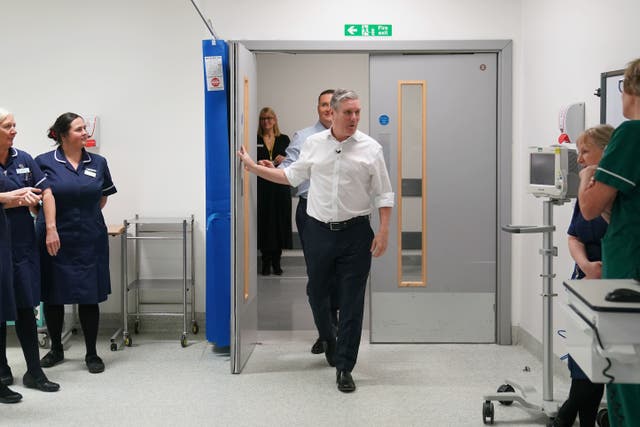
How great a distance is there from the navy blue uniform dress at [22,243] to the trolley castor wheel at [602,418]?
9.36 ft

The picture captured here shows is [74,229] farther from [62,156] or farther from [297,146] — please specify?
[297,146]

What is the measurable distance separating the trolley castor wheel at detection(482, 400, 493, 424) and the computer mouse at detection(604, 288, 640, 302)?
1.61 m

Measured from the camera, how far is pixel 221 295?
16.3ft

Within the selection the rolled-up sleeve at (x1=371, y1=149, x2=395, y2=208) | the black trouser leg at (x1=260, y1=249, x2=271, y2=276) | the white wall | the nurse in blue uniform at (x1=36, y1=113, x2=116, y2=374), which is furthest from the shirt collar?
the black trouser leg at (x1=260, y1=249, x2=271, y2=276)

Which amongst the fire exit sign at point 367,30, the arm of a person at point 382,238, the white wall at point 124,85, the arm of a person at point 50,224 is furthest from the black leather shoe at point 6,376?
the fire exit sign at point 367,30

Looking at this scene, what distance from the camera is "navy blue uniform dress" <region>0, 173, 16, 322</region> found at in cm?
→ 387

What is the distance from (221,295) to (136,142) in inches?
51.7

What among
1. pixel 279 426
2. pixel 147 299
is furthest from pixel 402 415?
pixel 147 299

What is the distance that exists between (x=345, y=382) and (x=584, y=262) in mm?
1544

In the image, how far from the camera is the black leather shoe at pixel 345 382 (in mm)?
4195

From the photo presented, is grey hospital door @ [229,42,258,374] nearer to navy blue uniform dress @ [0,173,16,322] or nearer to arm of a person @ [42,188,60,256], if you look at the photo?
arm of a person @ [42,188,60,256]

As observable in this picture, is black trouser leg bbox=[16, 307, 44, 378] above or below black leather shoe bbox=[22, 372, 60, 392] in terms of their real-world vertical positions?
above

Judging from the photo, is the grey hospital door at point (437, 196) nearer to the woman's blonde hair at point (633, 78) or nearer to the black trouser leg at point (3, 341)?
the black trouser leg at point (3, 341)

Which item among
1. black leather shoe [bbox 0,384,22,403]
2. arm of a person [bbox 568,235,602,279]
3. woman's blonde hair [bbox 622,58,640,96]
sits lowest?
black leather shoe [bbox 0,384,22,403]
